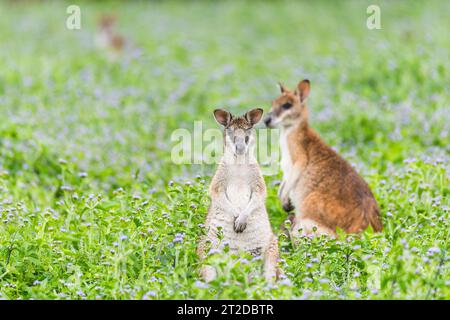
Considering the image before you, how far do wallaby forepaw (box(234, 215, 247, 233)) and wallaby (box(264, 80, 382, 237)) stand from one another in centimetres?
84

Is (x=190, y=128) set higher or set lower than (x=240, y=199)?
higher

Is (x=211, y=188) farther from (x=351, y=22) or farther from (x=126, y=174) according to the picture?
(x=351, y=22)

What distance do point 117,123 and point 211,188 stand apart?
544 cm

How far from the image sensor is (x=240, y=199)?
543 cm

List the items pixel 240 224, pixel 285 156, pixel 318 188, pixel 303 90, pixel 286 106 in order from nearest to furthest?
pixel 240 224 < pixel 318 188 < pixel 285 156 < pixel 286 106 < pixel 303 90

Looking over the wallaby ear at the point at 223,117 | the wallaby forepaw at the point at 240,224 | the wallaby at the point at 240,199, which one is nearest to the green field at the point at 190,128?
the wallaby at the point at 240,199

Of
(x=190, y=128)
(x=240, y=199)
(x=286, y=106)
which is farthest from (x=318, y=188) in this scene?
(x=190, y=128)

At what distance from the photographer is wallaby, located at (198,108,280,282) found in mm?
5332

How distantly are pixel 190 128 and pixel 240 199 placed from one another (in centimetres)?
548

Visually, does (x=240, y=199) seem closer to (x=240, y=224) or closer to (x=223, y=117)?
(x=240, y=224)

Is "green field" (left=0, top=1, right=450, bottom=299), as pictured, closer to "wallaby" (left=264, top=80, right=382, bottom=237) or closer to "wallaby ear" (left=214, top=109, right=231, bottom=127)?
"wallaby" (left=264, top=80, right=382, bottom=237)

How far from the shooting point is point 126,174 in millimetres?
8578

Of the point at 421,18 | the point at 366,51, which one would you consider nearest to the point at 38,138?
the point at 366,51

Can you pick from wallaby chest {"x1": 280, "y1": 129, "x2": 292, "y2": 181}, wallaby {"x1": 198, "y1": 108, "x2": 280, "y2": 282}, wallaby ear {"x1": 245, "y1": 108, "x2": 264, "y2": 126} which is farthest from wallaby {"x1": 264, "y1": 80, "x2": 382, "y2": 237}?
wallaby ear {"x1": 245, "y1": 108, "x2": 264, "y2": 126}
